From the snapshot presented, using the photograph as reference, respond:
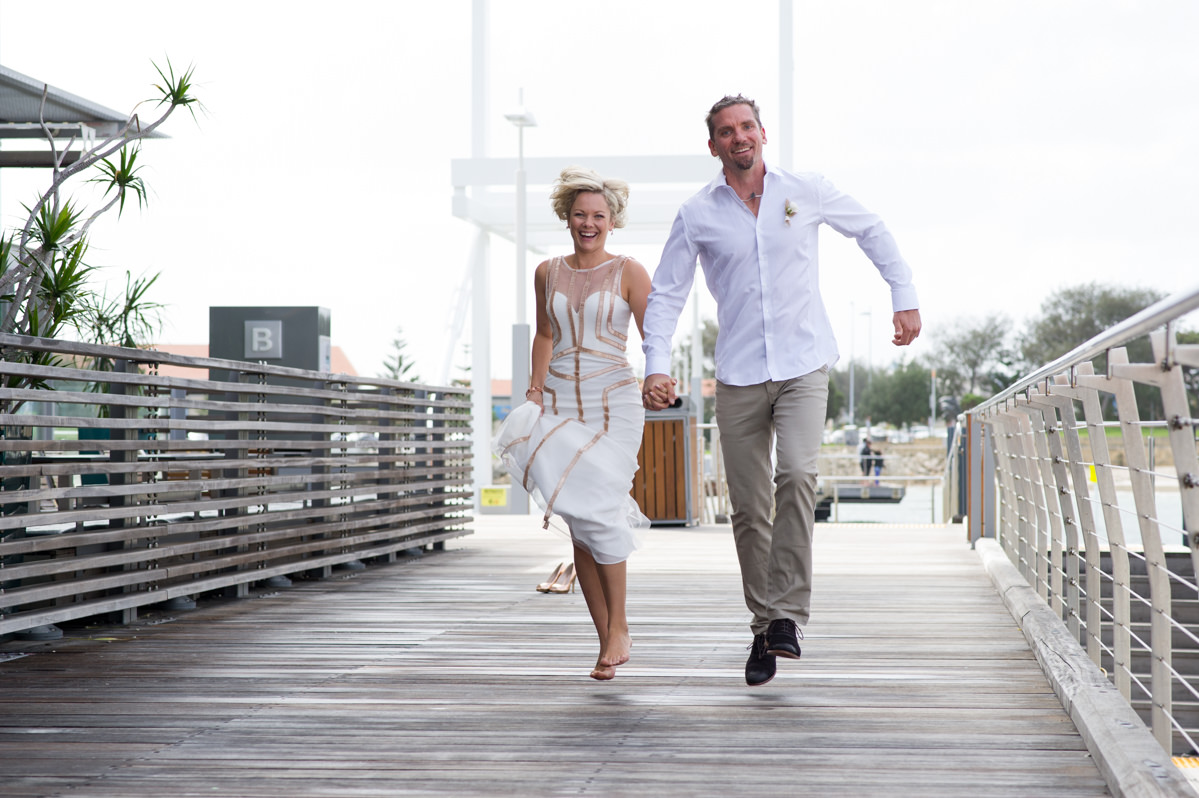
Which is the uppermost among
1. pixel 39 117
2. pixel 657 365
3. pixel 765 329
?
pixel 39 117

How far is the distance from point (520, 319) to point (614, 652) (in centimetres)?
1210

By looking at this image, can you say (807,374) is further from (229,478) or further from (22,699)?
(229,478)

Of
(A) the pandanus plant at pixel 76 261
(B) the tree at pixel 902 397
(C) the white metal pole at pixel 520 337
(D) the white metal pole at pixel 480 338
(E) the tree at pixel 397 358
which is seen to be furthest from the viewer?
(E) the tree at pixel 397 358

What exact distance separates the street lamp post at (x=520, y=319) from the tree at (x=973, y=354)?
59103mm

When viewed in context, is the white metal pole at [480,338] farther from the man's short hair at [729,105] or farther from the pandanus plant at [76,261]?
the man's short hair at [729,105]

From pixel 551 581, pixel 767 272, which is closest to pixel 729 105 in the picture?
pixel 767 272

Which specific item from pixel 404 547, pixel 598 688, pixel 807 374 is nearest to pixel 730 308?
pixel 807 374

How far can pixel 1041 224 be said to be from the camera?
81812mm

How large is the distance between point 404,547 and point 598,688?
490cm

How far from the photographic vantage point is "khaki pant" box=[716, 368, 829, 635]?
4.02 meters

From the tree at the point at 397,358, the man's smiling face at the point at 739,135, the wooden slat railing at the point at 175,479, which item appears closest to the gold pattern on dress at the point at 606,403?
the man's smiling face at the point at 739,135

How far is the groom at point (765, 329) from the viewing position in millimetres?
4031

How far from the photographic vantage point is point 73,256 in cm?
688

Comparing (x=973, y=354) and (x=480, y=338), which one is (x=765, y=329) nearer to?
(x=480, y=338)
